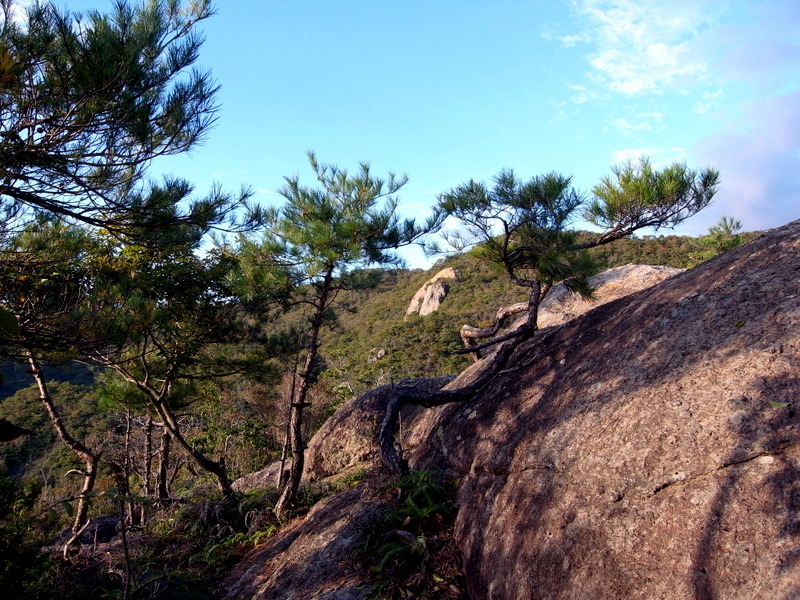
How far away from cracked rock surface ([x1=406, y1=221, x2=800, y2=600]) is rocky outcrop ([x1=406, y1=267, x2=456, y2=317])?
93.5ft

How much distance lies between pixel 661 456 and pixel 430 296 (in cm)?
3161

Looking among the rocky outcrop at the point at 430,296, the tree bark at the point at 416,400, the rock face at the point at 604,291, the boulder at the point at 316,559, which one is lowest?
the boulder at the point at 316,559

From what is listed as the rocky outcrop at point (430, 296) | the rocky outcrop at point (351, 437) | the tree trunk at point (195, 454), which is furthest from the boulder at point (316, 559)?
the rocky outcrop at point (430, 296)

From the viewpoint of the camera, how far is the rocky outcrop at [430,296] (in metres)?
33.4

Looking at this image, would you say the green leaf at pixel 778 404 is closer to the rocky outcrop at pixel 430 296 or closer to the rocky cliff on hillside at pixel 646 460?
the rocky cliff on hillside at pixel 646 460

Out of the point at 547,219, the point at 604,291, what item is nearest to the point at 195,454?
the point at 547,219

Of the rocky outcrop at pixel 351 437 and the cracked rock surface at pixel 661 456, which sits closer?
the cracked rock surface at pixel 661 456

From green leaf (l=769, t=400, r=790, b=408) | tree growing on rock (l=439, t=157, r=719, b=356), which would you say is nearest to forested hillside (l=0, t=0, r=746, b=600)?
tree growing on rock (l=439, t=157, r=719, b=356)

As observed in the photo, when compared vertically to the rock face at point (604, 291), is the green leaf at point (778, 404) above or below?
below

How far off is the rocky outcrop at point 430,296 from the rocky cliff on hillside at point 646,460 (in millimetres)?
28243

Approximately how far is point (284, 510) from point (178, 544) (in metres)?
1.43

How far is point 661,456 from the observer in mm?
2822

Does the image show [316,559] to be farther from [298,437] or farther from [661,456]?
[661,456]

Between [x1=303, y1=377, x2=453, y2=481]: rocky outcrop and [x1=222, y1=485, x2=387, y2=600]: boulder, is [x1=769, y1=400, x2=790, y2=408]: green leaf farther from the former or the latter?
[x1=303, y1=377, x2=453, y2=481]: rocky outcrop
